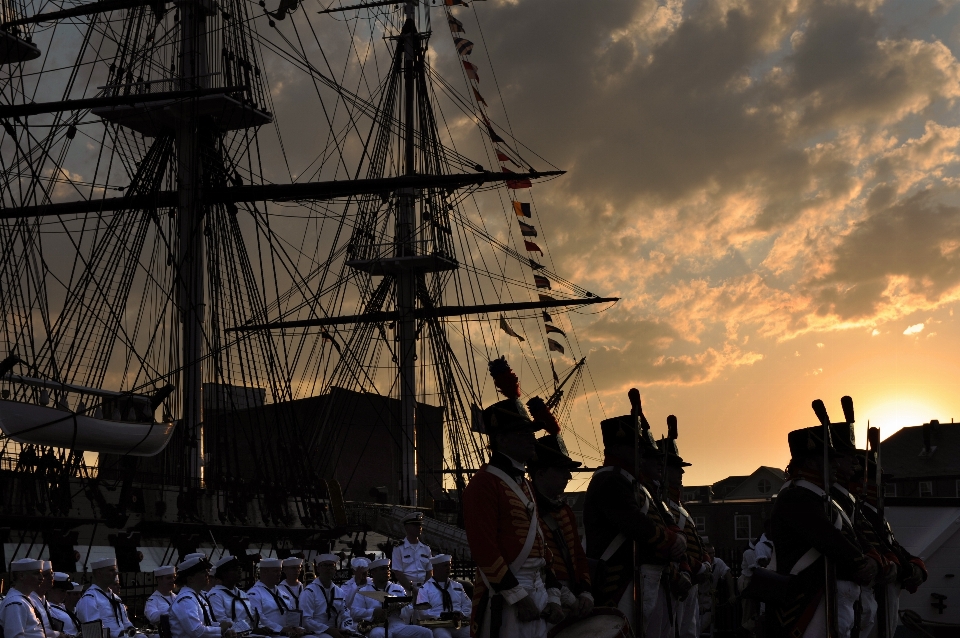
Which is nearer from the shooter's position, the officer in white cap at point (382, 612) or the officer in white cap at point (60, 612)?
the officer in white cap at point (60, 612)

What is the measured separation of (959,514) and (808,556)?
23.7 ft

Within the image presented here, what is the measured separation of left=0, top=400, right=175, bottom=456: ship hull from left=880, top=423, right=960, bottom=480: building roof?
144ft

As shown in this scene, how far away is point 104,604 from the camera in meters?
11.8

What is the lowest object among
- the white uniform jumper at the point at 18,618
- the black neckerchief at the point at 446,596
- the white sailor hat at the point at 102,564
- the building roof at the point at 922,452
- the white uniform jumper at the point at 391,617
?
the white uniform jumper at the point at 391,617

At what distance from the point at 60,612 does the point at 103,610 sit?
0.69m

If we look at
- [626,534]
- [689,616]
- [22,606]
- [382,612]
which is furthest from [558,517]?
[382,612]

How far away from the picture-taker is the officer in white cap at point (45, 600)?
34.3 ft

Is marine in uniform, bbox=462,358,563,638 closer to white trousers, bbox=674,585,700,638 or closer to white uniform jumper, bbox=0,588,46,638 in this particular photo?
white trousers, bbox=674,585,700,638

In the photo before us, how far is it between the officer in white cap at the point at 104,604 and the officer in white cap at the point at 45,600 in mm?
651

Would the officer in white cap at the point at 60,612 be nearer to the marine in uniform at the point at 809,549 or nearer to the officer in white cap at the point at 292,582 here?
the officer in white cap at the point at 292,582

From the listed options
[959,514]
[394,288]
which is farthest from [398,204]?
[959,514]

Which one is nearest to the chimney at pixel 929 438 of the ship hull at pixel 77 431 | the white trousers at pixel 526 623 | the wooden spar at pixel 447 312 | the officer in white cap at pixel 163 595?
the wooden spar at pixel 447 312

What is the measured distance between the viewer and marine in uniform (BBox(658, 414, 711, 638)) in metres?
9.71

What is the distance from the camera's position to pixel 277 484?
33500 mm
